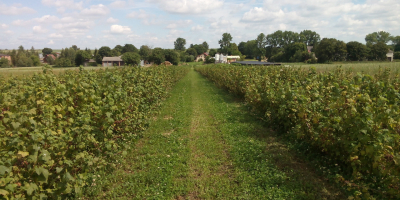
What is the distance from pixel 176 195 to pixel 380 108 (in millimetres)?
3313

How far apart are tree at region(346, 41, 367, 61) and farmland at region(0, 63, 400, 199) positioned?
5701cm

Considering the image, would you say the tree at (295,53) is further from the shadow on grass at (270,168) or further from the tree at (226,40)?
the shadow on grass at (270,168)

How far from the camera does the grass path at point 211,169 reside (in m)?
4.13

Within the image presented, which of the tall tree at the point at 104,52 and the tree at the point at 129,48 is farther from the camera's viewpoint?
the tree at the point at 129,48

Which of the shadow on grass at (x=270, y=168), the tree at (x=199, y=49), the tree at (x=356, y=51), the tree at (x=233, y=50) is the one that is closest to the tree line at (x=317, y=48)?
the tree at (x=356, y=51)

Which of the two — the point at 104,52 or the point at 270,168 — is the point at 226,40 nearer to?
the point at 104,52

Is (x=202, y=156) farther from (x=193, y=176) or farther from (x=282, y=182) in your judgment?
(x=282, y=182)

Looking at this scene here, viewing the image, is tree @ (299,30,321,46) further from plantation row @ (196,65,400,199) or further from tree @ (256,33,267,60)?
plantation row @ (196,65,400,199)

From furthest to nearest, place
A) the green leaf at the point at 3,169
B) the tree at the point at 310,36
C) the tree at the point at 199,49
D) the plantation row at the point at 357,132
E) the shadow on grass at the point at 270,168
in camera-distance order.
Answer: the tree at the point at 199,49, the tree at the point at 310,36, the shadow on grass at the point at 270,168, the plantation row at the point at 357,132, the green leaf at the point at 3,169

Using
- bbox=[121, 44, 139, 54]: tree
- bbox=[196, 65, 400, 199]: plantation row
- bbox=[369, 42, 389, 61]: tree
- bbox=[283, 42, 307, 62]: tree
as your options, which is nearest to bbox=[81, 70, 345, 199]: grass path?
bbox=[196, 65, 400, 199]: plantation row

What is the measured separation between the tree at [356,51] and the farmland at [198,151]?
57008 mm

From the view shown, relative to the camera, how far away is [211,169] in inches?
200

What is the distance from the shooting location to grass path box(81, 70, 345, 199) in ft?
13.6

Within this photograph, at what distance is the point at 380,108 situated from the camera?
3643mm
